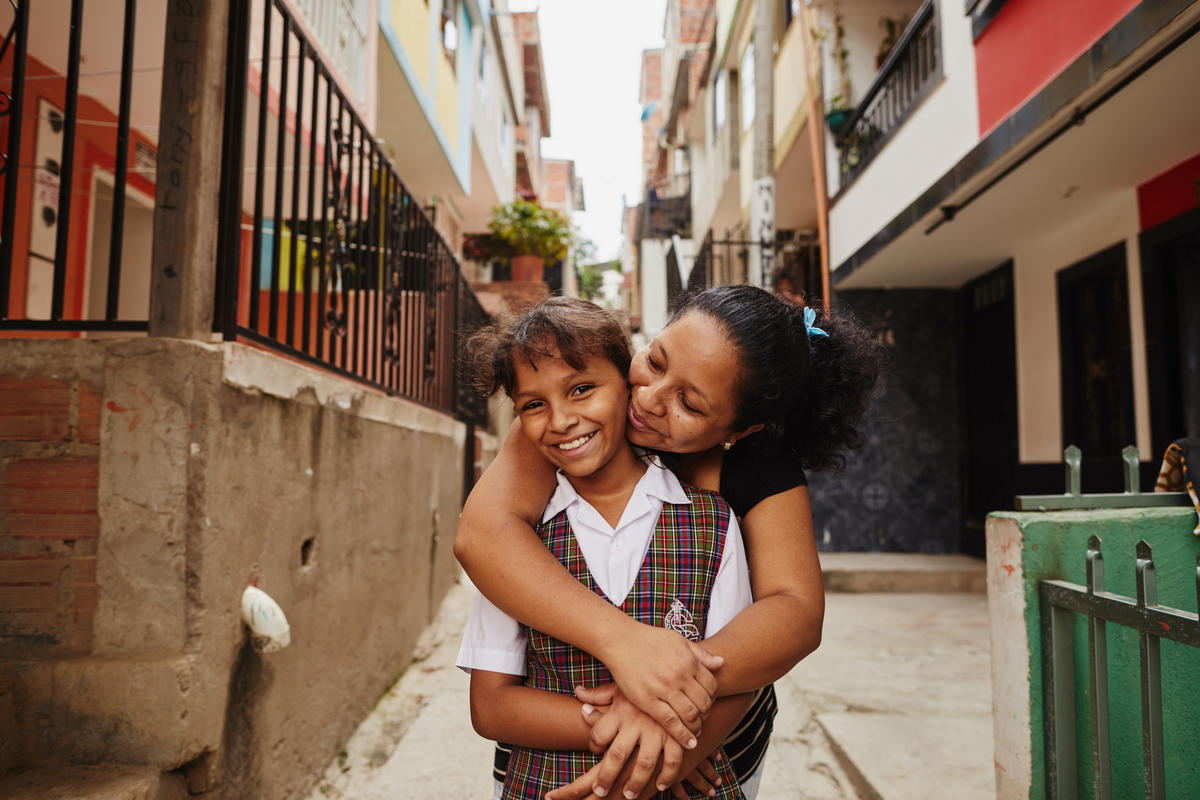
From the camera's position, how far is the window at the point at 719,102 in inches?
541

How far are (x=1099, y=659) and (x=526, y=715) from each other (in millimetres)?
1536

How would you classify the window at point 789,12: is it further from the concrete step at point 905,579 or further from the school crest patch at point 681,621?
the school crest patch at point 681,621

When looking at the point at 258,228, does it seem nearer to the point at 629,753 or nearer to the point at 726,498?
the point at 726,498

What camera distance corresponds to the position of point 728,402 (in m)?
1.61

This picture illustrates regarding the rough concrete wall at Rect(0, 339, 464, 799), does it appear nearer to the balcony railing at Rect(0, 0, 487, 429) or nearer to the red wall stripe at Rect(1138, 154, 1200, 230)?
the balcony railing at Rect(0, 0, 487, 429)

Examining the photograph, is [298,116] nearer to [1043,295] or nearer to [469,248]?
[1043,295]

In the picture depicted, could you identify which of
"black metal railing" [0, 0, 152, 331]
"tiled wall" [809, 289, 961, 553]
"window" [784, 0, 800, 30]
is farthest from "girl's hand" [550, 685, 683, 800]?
"window" [784, 0, 800, 30]

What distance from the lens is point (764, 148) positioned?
782 cm

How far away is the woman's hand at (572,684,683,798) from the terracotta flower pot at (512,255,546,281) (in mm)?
10745

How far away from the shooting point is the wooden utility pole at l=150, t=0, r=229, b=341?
2.26 metres

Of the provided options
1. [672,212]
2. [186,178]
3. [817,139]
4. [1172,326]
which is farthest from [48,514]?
[672,212]

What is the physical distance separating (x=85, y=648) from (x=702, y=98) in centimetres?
1594

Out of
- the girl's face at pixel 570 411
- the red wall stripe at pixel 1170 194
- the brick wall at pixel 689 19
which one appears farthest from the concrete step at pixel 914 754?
the brick wall at pixel 689 19

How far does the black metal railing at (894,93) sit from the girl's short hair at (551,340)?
17.9 ft
